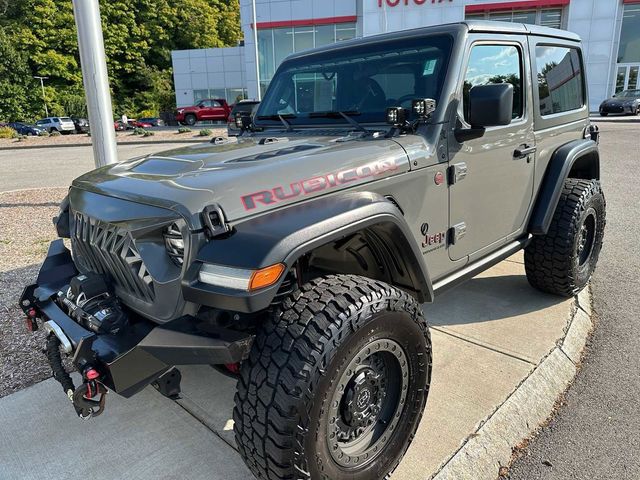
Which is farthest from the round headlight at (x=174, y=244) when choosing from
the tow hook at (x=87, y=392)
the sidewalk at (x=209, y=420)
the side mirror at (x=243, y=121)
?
the side mirror at (x=243, y=121)

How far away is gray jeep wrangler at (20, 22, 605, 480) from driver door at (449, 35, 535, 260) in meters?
0.01

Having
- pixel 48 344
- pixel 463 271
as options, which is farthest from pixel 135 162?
pixel 463 271

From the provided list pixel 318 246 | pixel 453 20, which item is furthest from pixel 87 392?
pixel 453 20

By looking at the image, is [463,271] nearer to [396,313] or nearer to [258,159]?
[396,313]

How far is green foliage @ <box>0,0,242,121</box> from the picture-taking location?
168 ft

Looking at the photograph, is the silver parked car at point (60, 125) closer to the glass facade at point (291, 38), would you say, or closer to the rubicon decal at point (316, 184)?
the glass facade at point (291, 38)

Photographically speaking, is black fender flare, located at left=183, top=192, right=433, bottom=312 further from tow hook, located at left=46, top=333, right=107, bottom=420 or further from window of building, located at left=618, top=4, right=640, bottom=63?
window of building, located at left=618, top=4, right=640, bottom=63

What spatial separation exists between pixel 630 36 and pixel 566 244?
33.8m

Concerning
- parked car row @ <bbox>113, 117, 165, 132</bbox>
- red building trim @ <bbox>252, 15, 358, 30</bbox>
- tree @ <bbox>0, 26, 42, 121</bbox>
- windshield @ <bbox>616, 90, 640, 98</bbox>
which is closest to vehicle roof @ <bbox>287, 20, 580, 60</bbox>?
windshield @ <bbox>616, 90, 640, 98</bbox>

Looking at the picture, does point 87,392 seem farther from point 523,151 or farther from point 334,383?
point 523,151

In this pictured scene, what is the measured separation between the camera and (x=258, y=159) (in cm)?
235

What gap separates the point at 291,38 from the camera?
33031 mm

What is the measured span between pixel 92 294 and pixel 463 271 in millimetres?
2090

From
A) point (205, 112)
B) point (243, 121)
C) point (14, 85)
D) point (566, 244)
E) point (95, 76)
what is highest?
point (14, 85)
